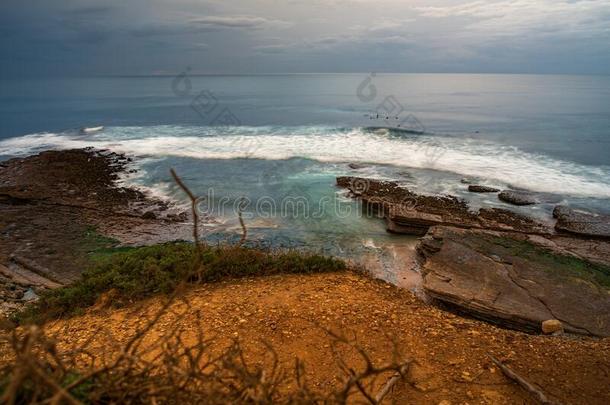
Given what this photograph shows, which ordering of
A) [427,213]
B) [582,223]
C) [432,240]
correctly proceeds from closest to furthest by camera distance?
[432,240] < [582,223] < [427,213]

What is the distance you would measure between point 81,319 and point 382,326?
5712 millimetres

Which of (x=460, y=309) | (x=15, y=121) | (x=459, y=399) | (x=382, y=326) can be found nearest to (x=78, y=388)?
(x=459, y=399)

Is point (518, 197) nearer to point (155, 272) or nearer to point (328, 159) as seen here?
point (328, 159)

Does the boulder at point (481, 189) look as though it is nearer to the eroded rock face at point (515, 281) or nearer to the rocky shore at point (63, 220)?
the eroded rock face at point (515, 281)

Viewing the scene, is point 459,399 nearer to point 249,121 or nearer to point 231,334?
point 231,334

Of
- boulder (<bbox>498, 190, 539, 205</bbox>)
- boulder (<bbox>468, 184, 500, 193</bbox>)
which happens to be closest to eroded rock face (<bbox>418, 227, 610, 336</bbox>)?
boulder (<bbox>498, 190, 539, 205</bbox>)

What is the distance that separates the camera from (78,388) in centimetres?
267

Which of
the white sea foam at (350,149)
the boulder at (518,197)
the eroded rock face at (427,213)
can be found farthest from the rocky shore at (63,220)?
the boulder at (518,197)

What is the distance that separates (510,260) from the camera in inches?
449

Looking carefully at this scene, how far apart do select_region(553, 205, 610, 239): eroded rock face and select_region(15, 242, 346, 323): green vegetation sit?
10535 mm

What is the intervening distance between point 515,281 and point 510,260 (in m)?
1.41

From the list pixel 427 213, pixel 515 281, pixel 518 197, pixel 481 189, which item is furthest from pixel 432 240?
pixel 481 189

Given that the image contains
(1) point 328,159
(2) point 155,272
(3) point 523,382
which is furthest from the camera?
(1) point 328,159

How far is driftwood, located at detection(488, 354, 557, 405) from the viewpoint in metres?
4.97
